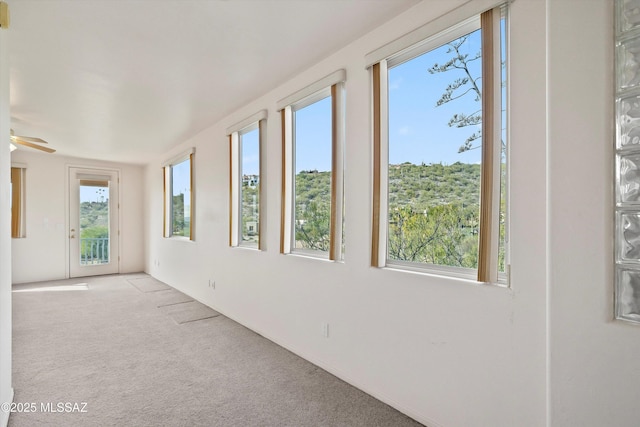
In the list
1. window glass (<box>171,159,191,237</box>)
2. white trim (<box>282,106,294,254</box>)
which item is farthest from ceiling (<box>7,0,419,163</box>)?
window glass (<box>171,159,191,237</box>)

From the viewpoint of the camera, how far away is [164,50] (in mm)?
2559

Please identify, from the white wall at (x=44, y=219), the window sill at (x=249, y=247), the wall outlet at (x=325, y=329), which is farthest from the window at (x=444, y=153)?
the white wall at (x=44, y=219)

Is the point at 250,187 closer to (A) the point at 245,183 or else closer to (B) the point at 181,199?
(A) the point at 245,183

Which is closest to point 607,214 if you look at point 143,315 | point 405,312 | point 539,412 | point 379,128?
point 539,412

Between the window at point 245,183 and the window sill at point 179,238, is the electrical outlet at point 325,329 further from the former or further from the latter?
the window sill at point 179,238

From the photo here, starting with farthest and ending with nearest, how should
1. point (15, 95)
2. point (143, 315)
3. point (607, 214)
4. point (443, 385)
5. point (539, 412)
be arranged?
point (143, 315) < point (15, 95) < point (443, 385) < point (539, 412) < point (607, 214)

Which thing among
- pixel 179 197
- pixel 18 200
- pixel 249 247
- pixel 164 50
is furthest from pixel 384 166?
pixel 18 200

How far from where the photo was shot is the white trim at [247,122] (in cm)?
354

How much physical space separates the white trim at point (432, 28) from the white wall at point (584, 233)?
0.65 meters

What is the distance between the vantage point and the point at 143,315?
432cm

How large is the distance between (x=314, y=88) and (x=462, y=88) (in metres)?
1.30

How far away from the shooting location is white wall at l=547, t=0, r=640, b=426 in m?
1.06

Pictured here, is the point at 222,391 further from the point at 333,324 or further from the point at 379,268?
the point at 379,268

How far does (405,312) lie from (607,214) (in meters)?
1.28
